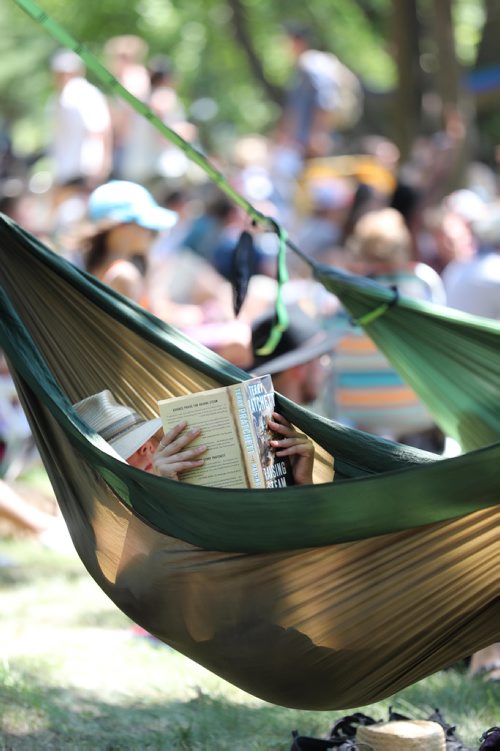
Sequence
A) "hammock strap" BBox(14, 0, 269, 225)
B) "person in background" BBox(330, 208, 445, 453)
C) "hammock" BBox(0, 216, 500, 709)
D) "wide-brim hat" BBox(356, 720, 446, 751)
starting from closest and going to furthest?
1. "hammock" BBox(0, 216, 500, 709)
2. "wide-brim hat" BBox(356, 720, 446, 751)
3. "hammock strap" BBox(14, 0, 269, 225)
4. "person in background" BBox(330, 208, 445, 453)

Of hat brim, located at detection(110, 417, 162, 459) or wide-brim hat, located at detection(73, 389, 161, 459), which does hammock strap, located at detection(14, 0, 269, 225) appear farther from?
hat brim, located at detection(110, 417, 162, 459)

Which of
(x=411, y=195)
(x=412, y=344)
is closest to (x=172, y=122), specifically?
(x=411, y=195)

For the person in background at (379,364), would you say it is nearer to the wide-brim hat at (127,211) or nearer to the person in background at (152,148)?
the wide-brim hat at (127,211)

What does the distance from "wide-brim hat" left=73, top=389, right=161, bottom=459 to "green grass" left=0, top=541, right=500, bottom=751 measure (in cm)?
78

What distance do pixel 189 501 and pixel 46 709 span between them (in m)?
1.12

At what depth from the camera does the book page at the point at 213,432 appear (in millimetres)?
2889

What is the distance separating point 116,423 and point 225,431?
0.41 metres

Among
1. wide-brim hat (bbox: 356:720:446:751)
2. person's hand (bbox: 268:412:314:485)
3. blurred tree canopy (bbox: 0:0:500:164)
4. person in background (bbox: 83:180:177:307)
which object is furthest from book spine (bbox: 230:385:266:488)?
blurred tree canopy (bbox: 0:0:500:164)

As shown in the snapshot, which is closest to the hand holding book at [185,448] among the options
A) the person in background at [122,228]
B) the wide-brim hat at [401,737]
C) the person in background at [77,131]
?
the wide-brim hat at [401,737]

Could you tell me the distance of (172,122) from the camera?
375 inches

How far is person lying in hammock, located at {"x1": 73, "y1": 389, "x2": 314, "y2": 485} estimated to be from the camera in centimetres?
289

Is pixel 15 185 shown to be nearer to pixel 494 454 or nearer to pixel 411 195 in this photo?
pixel 411 195

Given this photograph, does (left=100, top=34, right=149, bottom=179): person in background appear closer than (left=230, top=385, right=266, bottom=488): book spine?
No

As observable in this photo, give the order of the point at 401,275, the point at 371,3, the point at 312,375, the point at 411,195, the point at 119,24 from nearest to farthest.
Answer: the point at 312,375, the point at 401,275, the point at 411,195, the point at 371,3, the point at 119,24
